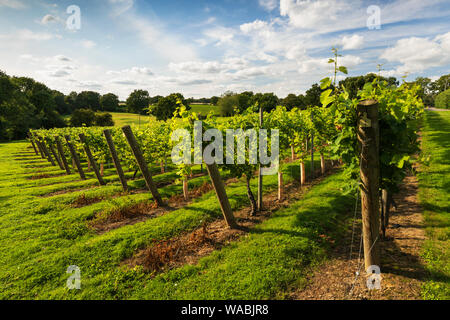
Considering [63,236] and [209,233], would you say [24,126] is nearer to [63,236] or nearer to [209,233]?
[63,236]

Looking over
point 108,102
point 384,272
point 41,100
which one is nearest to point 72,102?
point 108,102

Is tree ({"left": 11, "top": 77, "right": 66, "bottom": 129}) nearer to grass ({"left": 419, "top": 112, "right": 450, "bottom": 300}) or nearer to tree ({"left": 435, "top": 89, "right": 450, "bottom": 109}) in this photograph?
grass ({"left": 419, "top": 112, "right": 450, "bottom": 300})

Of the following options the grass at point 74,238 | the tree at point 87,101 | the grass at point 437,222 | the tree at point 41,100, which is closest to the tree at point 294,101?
the grass at point 437,222

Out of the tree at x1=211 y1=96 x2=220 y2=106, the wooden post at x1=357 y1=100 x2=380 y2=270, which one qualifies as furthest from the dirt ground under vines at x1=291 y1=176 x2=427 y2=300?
the tree at x1=211 y1=96 x2=220 y2=106

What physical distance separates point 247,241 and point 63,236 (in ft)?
19.8

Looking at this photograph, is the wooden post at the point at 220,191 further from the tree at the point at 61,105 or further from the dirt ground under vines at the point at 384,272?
the tree at the point at 61,105

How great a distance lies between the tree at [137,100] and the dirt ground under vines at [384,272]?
69.4m

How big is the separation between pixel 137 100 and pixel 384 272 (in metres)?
76.2

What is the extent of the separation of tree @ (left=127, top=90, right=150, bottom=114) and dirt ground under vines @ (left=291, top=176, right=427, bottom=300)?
228 feet

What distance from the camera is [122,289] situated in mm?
4598

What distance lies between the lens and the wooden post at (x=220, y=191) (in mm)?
6043

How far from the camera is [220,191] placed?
6.25 metres

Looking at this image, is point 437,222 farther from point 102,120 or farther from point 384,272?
point 102,120
